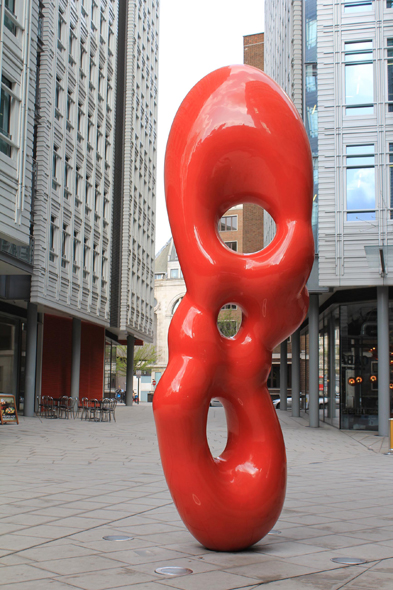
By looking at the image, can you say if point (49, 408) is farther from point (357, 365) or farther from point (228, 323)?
point (228, 323)

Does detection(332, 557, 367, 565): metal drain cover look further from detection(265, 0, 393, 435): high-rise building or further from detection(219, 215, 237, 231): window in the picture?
detection(219, 215, 237, 231): window

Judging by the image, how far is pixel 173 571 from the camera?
5.07m

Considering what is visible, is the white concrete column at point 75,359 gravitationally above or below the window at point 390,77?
below

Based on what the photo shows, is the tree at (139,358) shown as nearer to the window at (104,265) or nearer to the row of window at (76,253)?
the window at (104,265)

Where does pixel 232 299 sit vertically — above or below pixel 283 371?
above

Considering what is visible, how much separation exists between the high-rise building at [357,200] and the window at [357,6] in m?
0.03

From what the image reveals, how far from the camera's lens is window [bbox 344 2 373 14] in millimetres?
21391

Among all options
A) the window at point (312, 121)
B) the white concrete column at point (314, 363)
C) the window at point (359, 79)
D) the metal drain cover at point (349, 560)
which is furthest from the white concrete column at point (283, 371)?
the metal drain cover at point (349, 560)

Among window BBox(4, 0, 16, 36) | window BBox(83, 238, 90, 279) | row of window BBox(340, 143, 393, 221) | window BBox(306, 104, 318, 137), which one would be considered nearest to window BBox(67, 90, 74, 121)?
window BBox(83, 238, 90, 279)

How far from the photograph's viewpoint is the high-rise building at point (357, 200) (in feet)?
65.8

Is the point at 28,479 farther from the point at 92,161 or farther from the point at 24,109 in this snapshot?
the point at 92,161

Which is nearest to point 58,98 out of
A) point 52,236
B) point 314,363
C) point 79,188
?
point 79,188

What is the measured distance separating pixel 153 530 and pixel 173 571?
166 cm

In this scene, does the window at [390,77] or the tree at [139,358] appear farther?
the tree at [139,358]
